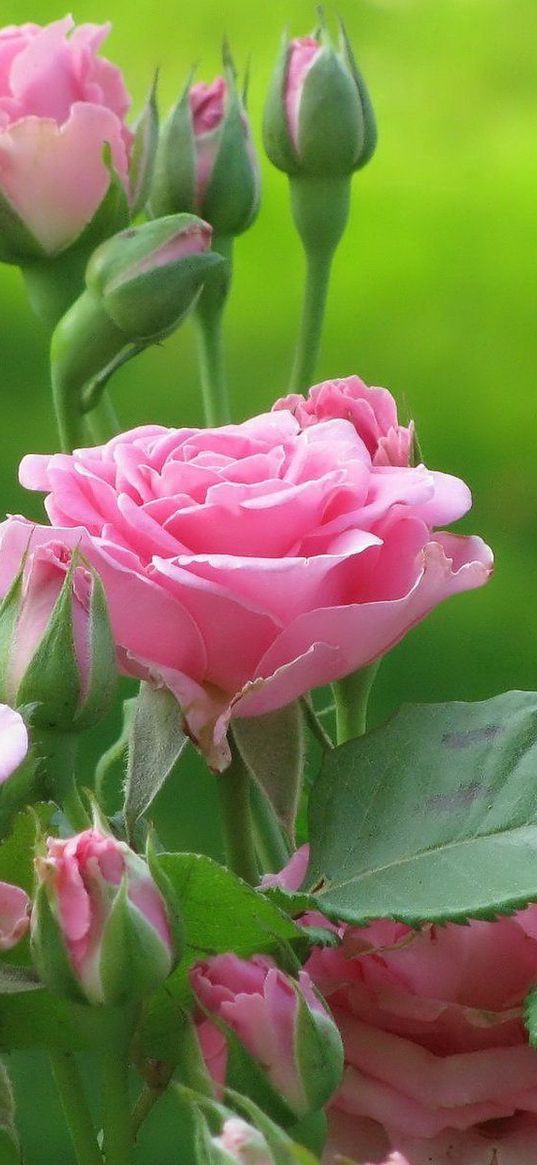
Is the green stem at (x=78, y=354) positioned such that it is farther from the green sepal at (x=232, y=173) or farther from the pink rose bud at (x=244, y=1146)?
the pink rose bud at (x=244, y=1146)

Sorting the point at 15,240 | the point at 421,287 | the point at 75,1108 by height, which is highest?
the point at 15,240

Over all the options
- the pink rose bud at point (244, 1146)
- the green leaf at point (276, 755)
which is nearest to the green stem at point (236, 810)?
the green leaf at point (276, 755)

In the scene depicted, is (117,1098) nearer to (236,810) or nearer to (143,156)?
(236,810)

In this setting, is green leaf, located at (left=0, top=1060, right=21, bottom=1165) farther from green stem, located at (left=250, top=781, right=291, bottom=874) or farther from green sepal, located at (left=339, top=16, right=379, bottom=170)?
→ green sepal, located at (left=339, top=16, right=379, bottom=170)

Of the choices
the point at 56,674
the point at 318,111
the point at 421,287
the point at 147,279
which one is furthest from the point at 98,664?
the point at 421,287

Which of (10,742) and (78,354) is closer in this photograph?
(10,742)

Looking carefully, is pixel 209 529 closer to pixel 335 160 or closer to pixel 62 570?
pixel 62 570

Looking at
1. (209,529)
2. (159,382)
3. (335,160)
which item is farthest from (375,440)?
(159,382)

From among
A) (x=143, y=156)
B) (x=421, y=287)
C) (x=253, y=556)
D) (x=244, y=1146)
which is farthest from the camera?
(x=421, y=287)

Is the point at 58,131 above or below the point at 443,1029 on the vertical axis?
above
